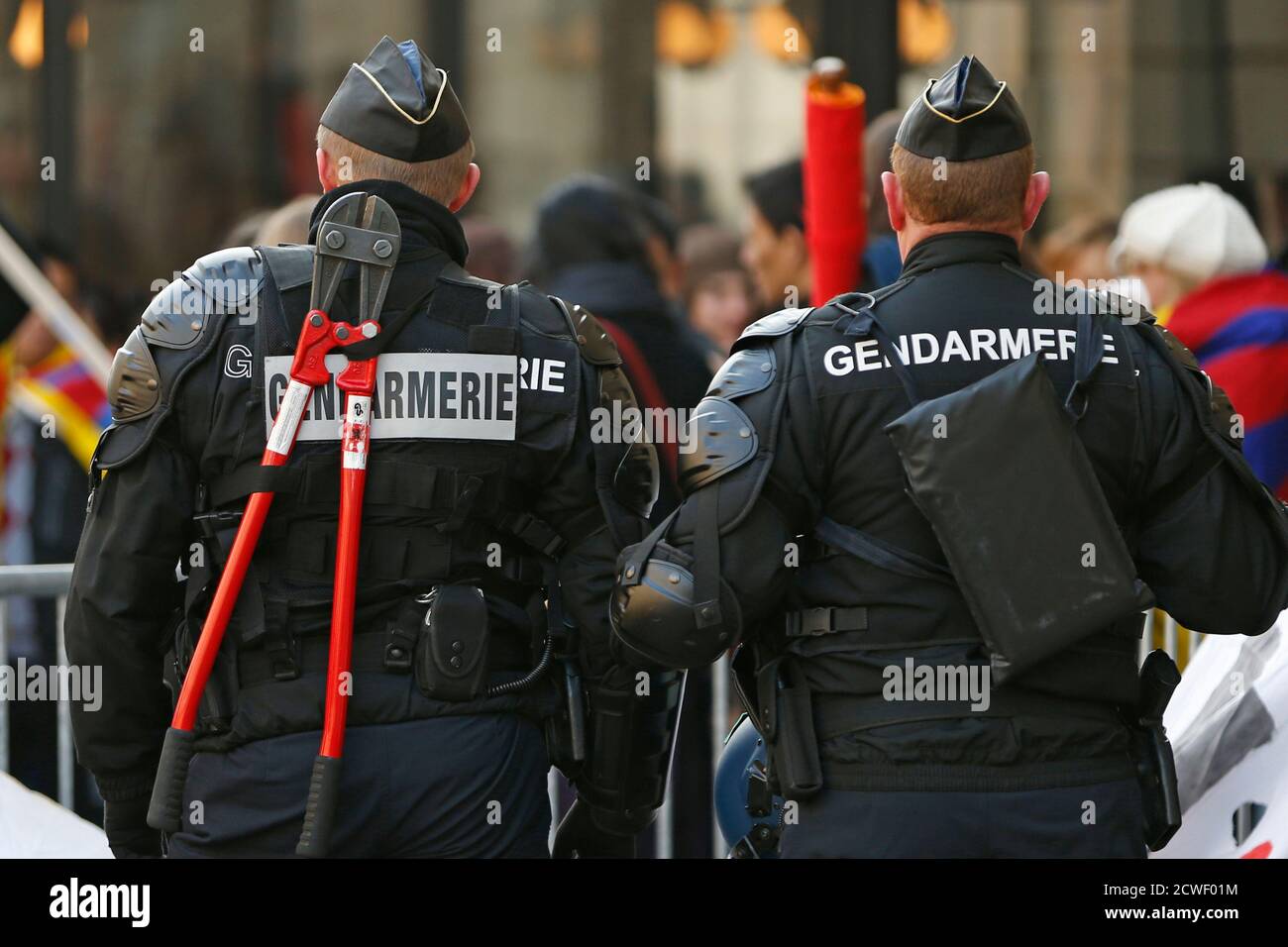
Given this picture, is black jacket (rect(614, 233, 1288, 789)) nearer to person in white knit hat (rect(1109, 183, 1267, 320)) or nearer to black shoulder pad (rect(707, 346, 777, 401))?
black shoulder pad (rect(707, 346, 777, 401))

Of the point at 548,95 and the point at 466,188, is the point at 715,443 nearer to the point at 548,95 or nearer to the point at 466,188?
the point at 466,188

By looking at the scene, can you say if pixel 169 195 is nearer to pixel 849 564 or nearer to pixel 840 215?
pixel 840 215

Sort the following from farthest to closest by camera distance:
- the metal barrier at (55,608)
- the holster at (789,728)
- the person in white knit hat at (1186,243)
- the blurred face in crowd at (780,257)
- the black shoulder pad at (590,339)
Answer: the blurred face in crowd at (780,257) → the person in white knit hat at (1186,243) → the metal barrier at (55,608) → the black shoulder pad at (590,339) → the holster at (789,728)

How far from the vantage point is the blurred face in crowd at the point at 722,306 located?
743 centimetres

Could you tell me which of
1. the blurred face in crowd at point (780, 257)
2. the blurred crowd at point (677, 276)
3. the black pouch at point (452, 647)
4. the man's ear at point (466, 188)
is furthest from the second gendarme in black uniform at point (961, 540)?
the blurred face in crowd at point (780, 257)

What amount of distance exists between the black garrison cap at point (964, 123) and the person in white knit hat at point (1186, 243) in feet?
7.11

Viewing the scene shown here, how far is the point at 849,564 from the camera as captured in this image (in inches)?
111

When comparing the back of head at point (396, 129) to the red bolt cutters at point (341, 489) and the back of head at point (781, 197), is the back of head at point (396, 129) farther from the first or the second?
the back of head at point (781, 197)

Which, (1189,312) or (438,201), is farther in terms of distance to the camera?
(1189,312)

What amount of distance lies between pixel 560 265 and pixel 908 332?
2.02m

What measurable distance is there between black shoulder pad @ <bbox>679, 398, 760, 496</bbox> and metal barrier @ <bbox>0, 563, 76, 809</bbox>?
→ 2.01m

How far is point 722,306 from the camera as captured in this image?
7.51m

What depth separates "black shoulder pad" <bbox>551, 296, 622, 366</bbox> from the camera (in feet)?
10.3
